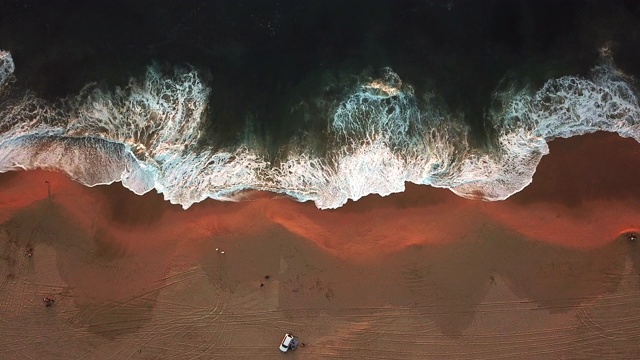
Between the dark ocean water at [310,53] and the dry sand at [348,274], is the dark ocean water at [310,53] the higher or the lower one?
the higher one

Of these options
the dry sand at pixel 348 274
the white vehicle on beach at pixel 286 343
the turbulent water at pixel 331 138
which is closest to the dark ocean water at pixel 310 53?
the turbulent water at pixel 331 138

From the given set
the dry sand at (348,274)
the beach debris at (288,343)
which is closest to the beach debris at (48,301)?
the dry sand at (348,274)

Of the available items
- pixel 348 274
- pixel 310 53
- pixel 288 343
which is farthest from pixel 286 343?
pixel 310 53

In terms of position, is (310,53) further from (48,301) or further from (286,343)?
(48,301)

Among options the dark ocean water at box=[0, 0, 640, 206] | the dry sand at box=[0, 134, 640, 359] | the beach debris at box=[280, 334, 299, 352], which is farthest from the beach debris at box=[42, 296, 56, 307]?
the beach debris at box=[280, 334, 299, 352]

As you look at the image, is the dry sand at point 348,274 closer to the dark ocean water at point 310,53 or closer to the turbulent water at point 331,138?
the turbulent water at point 331,138

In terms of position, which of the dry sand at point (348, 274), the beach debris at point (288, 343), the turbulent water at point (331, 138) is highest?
the turbulent water at point (331, 138)

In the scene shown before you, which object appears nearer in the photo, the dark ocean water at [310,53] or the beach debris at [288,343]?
the beach debris at [288,343]
